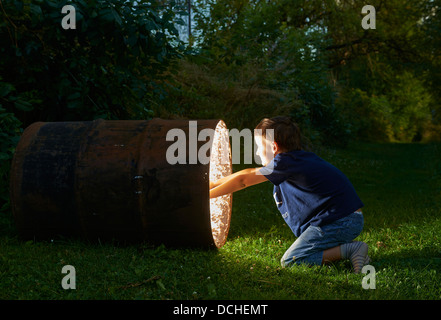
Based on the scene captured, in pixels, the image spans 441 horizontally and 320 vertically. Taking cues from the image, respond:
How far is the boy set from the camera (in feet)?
10.1

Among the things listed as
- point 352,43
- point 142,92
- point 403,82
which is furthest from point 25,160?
point 403,82

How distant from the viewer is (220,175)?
3740 millimetres

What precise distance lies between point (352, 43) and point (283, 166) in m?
17.3

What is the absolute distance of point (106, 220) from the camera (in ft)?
10.5

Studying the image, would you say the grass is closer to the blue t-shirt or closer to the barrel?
the barrel

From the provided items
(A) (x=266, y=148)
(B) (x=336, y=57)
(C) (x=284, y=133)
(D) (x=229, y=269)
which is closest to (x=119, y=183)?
(D) (x=229, y=269)

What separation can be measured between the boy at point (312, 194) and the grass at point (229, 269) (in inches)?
5.7

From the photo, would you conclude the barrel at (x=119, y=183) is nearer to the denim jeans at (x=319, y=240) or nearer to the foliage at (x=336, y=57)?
the denim jeans at (x=319, y=240)

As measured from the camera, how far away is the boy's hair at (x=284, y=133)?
123 inches

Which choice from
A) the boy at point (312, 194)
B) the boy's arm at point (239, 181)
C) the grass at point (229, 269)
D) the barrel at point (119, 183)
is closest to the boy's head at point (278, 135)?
the boy at point (312, 194)

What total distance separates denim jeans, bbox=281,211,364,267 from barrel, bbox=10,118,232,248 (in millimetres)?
644

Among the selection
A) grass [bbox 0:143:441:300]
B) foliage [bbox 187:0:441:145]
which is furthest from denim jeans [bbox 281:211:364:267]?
foliage [bbox 187:0:441:145]
